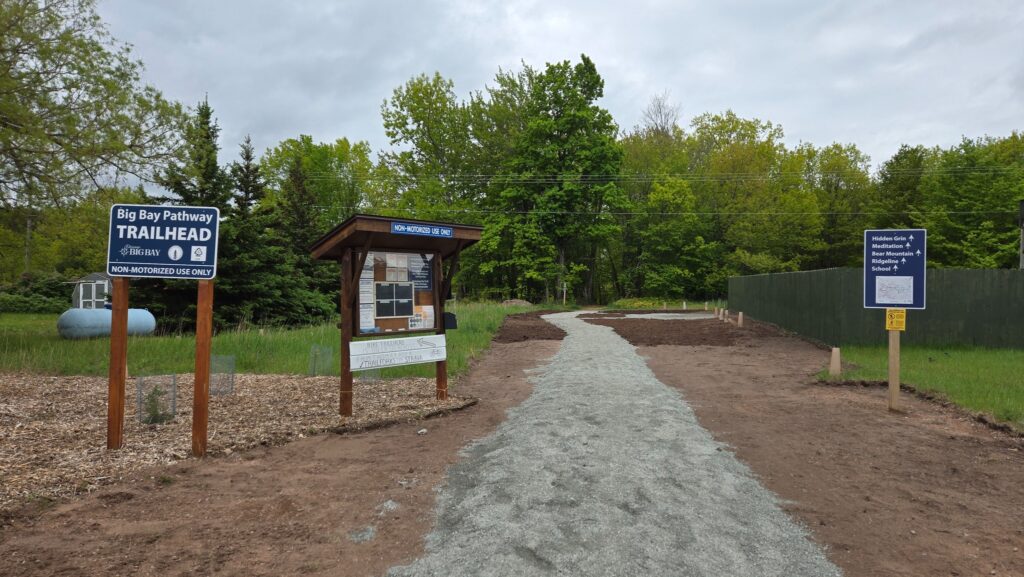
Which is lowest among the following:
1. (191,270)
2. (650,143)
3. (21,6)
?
(191,270)

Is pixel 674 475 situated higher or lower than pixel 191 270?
lower

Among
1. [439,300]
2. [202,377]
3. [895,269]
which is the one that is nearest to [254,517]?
[202,377]

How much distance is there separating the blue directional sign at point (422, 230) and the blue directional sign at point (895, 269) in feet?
19.5

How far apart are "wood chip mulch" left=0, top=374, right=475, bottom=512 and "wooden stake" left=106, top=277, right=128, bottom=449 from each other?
17cm

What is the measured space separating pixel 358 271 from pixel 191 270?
1960 mm

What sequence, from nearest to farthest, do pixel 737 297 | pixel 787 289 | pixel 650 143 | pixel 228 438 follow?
pixel 228 438 → pixel 787 289 → pixel 737 297 → pixel 650 143

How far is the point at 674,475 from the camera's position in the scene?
4.80 m

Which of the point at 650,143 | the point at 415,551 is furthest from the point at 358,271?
the point at 650,143

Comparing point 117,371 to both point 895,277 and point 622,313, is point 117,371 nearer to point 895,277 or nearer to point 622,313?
point 895,277

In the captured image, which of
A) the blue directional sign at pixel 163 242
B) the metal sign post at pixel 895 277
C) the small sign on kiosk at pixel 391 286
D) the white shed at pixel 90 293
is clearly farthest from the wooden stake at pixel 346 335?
the white shed at pixel 90 293

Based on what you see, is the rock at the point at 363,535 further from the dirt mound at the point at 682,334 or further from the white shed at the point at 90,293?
the white shed at the point at 90,293

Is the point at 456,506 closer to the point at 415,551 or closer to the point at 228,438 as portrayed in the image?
the point at 415,551

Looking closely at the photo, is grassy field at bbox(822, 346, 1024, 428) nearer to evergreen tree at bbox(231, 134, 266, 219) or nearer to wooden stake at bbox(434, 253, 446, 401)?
wooden stake at bbox(434, 253, 446, 401)

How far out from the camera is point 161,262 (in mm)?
5539
